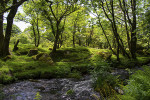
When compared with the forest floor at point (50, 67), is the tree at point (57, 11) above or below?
above

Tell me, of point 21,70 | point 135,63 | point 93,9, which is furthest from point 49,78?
point 135,63

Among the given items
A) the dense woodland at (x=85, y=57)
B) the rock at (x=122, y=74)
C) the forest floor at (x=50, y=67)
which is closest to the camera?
the dense woodland at (x=85, y=57)

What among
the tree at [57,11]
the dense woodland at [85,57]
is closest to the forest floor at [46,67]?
the dense woodland at [85,57]

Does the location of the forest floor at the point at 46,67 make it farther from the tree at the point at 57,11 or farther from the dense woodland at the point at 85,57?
the tree at the point at 57,11

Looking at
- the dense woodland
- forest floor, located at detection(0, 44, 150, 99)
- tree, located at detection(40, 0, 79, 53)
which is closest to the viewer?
the dense woodland

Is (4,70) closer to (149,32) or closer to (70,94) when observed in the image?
(70,94)

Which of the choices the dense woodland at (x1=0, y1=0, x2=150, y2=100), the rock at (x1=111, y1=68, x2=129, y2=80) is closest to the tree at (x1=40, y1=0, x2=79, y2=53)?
the dense woodland at (x1=0, y1=0, x2=150, y2=100)

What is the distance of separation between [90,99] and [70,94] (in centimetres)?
144

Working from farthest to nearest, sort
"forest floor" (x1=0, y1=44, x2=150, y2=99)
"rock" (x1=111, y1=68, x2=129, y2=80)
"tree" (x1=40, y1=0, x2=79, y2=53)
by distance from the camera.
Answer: "tree" (x1=40, y1=0, x2=79, y2=53), "rock" (x1=111, y1=68, x2=129, y2=80), "forest floor" (x1=0, y1=44, x2=150, y2=99)

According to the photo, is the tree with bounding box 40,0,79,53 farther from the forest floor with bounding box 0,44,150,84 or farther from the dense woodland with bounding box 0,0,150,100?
the forest floor with bounding box 0,44,150,84

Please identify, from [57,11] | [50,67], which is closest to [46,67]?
[50,67]

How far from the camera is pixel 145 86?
3852mm

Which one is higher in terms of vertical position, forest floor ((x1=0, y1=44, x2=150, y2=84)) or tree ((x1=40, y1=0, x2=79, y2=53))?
tree ((x1=40, y1=0, x2=79, y2=53))

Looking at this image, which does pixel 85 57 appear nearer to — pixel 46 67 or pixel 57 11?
pixel 46 67
